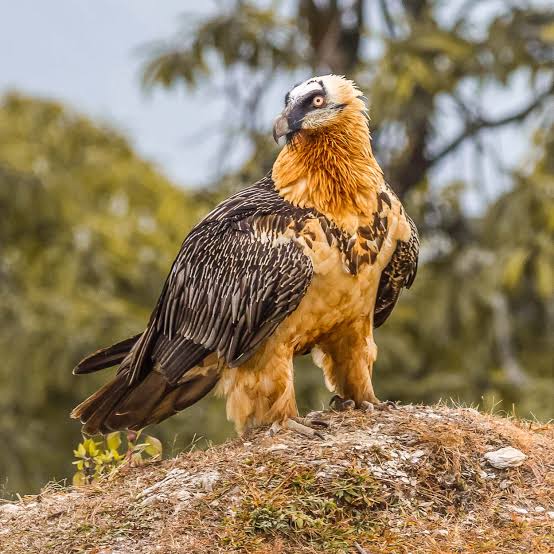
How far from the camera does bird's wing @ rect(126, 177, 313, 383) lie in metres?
6.99

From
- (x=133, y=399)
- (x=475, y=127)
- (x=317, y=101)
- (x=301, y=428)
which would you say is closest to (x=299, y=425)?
(x=301, y=428)

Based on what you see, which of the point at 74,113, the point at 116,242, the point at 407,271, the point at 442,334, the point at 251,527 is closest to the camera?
the point at 251,527

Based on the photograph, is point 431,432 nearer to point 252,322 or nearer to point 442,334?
point 252,322

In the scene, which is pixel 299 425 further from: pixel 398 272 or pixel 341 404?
pixel 398 272

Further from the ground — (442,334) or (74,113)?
(74,113)

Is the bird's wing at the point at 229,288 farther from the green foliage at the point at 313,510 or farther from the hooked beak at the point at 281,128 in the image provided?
Result: the green foliage at the point at 313,510

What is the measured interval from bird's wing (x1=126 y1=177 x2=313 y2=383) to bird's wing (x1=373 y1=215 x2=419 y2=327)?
647mm

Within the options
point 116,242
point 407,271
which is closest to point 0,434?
point 116,242

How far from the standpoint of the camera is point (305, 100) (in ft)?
23.5

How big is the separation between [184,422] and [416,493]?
9.17m

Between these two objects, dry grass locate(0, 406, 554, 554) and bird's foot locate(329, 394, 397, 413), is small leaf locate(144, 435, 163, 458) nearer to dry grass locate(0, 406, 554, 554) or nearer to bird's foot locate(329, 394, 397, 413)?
dry grass locate(0, 406, 554, 554)

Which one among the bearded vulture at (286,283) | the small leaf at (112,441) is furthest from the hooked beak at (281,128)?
the small leaf at (112,441)

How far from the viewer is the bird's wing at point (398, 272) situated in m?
7.42

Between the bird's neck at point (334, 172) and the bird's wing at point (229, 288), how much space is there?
0.12 meters
